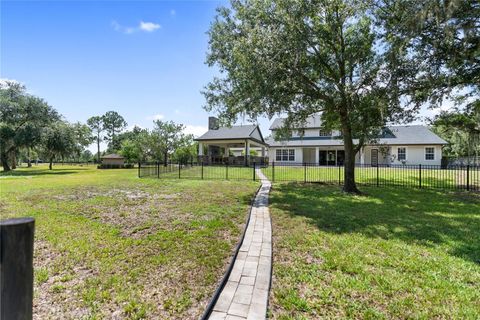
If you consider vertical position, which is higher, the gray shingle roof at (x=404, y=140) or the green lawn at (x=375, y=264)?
the gray shingle roof at (x=404, y=140)

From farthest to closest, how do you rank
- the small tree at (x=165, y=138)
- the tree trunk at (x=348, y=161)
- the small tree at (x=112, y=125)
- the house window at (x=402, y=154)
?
the small tree at (x=112, y=125), the small tree at (x=165, y=138), the house window at (x=402, y=154), the tree trunk at (x=348, y=161)

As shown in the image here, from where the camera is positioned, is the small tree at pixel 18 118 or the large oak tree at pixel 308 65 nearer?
the large oak tree at pixel 308 65

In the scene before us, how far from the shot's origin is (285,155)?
96.1 ft

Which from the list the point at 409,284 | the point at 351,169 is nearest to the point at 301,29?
the point at 351,169

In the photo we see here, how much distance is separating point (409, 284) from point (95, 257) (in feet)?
14.9

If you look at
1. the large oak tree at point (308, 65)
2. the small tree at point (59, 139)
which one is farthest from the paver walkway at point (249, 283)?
the small tree at point (59, 139)

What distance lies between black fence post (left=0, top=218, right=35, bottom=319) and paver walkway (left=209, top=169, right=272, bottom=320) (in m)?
1.70

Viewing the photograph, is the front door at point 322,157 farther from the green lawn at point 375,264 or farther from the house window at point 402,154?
the green lawn at point 375,264

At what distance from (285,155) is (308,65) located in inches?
742

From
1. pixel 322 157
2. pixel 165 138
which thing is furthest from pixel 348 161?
pixel 165 138

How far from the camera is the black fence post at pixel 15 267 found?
4.50 ft

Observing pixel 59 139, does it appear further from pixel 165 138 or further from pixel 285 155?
pixel 285 155

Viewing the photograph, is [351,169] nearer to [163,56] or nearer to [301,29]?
[301,29]

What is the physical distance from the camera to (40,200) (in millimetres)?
8297
